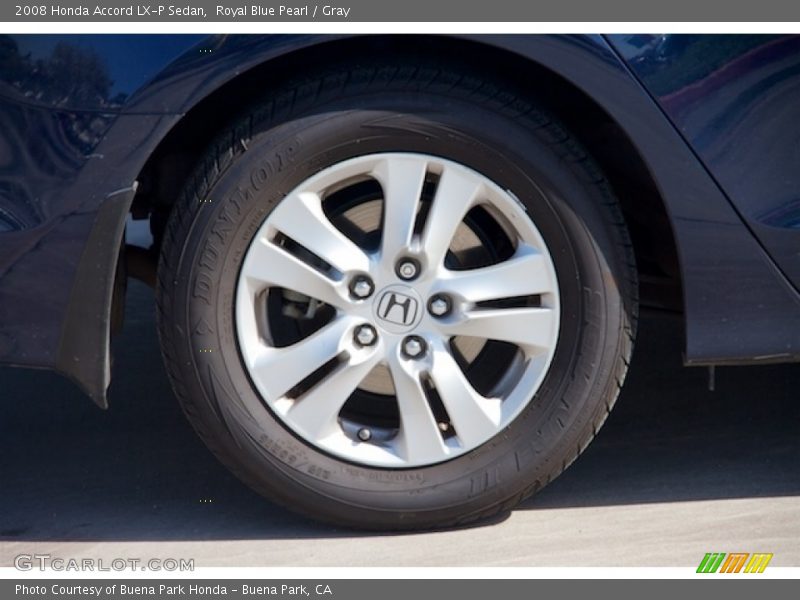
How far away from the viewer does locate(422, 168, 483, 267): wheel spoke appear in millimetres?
2867

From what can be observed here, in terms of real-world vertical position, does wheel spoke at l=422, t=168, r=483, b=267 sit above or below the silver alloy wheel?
above

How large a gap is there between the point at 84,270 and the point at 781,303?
1624 mm

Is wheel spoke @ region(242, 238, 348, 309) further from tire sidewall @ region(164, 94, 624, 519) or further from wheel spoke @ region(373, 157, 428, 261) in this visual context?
wheel spoke @ region(373, 157, 428, 261)

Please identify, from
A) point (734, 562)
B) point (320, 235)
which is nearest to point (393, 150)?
point (320, 235)

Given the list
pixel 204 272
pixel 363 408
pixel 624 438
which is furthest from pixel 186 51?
pixel 624 438

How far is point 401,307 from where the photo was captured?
2.88 meters

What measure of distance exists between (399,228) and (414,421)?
471 mm

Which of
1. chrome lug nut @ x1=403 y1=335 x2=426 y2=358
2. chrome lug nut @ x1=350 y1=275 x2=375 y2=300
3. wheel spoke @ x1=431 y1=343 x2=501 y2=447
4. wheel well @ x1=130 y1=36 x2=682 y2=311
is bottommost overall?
wheel spoke @ x1=431 y1=343 x2=501 y2=447

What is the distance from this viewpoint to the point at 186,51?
106 inches

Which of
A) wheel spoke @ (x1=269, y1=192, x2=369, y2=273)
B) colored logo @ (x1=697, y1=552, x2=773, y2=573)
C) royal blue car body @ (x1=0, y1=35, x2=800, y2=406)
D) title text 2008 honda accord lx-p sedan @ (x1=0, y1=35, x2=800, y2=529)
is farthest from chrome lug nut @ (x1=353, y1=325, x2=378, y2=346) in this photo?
colored logo @ (x1=697, y1=552, x2=773, y2=573)

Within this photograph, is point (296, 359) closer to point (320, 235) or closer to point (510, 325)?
point (320, 235)

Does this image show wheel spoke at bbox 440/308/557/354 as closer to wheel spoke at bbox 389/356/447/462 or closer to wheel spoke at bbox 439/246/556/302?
wheel spoke at bbox 439/246/556/302

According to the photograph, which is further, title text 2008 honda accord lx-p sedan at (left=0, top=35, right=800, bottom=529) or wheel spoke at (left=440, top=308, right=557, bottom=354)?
wheel spoke at (left=440, top=308, right=557, bottom=354)

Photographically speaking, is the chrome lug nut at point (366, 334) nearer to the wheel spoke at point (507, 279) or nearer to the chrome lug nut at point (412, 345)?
the chrome lug nut at point (412, 345)
